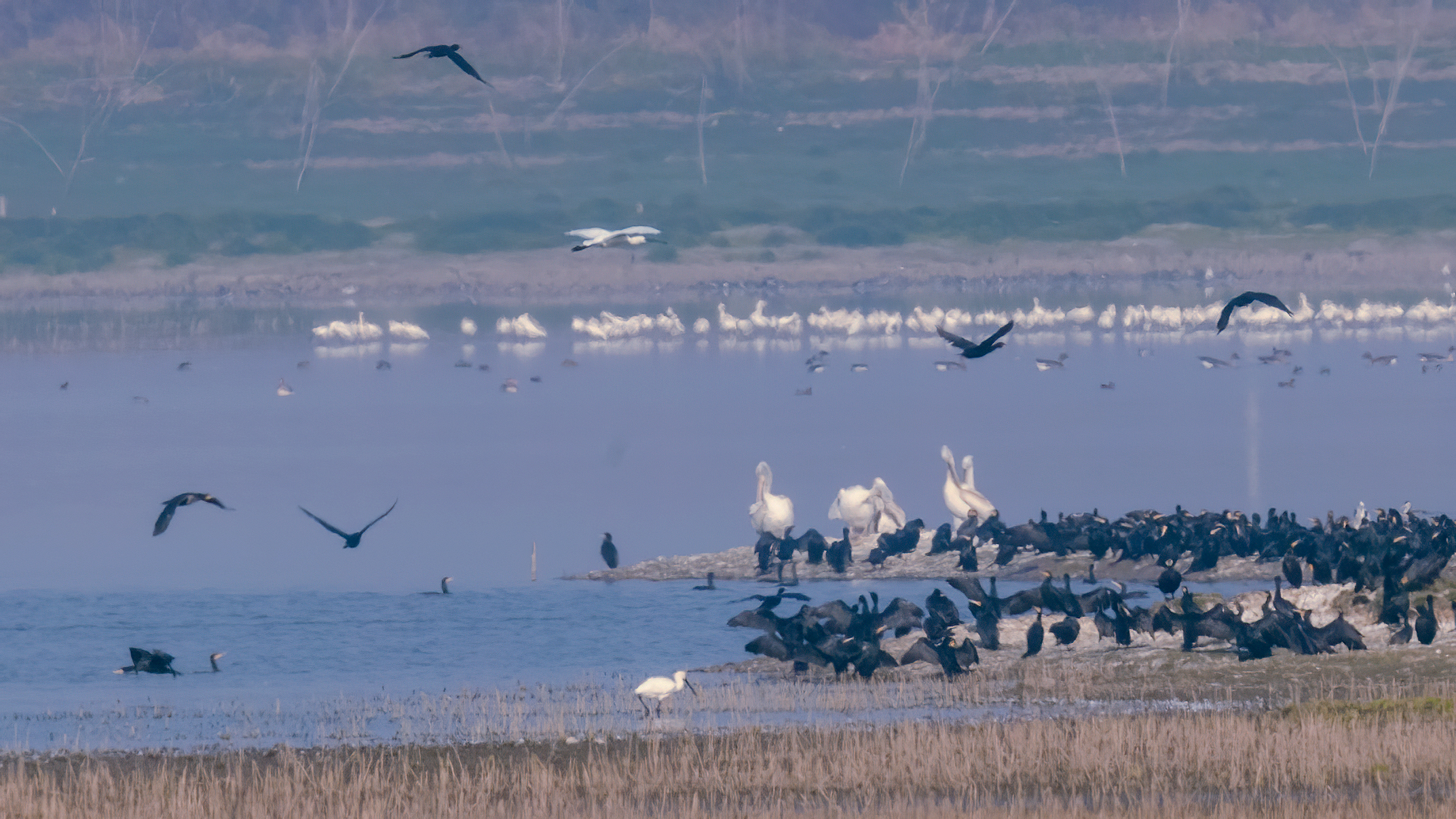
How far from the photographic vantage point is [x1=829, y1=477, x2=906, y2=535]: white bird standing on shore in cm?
4194

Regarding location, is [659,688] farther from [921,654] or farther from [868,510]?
[868,510]

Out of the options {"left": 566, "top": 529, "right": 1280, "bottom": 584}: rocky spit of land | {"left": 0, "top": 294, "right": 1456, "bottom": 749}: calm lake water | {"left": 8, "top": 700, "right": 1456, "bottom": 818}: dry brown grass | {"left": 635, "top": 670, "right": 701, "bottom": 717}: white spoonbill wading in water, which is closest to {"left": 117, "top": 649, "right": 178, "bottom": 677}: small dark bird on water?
{"left": 0, "top": 294, "right": 1456, "bottom": 749}: calm lake water

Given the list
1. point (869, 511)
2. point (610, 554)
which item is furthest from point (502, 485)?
point (869, 511)

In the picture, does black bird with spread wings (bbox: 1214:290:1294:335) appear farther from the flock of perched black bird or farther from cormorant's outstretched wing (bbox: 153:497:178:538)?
cormorant's outstretched wing (bbox: 153:497:178:538)

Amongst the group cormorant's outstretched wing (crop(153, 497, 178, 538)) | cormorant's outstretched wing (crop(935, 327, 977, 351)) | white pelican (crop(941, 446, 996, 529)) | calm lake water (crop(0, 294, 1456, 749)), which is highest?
cormorant's outstretched wing (crop(935, 327, 977, 351))

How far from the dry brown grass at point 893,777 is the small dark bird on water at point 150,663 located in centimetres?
781

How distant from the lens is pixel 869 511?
42.1m

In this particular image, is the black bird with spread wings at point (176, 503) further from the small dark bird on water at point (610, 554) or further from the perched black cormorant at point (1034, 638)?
the small dark bird on water at point (610, 554)

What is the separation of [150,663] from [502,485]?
44.8m

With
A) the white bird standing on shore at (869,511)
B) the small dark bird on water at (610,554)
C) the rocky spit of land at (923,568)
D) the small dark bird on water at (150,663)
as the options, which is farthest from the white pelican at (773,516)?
the small dark bird on water at (150,663)

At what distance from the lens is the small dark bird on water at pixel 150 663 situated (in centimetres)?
2997

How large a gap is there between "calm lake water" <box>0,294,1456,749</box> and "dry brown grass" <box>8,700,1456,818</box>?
13.6 feet

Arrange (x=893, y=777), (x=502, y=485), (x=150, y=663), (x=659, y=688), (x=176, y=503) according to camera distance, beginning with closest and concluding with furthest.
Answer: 1. (x=893, y=777)
2. (x=176, y=503)
3. (x=659, y=688)
4. (x=150, y=663)
5. (x=502, y=485)

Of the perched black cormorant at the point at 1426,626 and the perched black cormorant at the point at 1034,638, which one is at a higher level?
the perched black cormorant at the point at 1426,626
